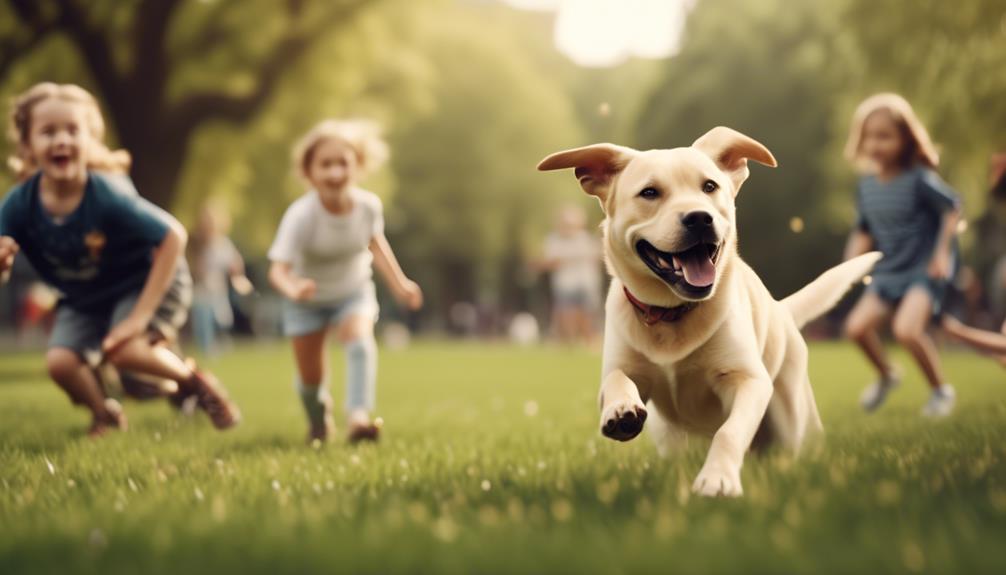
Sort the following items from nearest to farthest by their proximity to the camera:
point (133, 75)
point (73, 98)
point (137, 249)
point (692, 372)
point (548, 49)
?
point (692, 372) → point (73, 98) → point (137, 249) → point (133, 75) → point (548, 49)

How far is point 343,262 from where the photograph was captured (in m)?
6.25

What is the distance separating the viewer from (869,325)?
7.40m

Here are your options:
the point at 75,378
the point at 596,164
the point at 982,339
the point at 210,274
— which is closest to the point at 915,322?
the point at 982,339

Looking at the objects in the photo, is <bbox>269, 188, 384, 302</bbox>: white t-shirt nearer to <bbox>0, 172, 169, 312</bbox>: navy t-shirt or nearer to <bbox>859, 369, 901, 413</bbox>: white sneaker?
<bbox>0, 172, 169, 312</bbox>: navy t-shirt

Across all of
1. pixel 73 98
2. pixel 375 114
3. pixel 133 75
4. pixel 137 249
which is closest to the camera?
pixel 73 98

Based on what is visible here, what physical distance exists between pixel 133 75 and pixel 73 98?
1169cm

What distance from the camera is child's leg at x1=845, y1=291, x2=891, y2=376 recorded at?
7.41m

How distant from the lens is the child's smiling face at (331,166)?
6191mm

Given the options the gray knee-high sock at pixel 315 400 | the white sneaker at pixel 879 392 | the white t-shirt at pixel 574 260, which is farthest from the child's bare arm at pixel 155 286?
the white t-shirt at pixel 574 260

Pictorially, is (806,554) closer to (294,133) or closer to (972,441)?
(972,441)

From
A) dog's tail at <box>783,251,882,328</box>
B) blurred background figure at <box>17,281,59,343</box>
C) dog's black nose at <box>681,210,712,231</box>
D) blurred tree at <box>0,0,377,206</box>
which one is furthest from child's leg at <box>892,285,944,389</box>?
blurred background figure at <box>17,281,59,343</box>

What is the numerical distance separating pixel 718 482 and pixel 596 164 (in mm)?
1434

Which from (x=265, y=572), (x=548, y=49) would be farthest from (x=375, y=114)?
(x=548, y=49)

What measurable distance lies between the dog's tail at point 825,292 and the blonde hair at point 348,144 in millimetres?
3111
